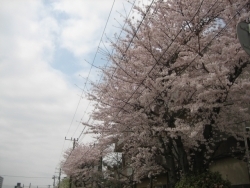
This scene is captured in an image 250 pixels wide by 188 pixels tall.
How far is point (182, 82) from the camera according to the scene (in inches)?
336

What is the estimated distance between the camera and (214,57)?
8.48m

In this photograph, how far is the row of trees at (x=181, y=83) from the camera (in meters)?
8.57

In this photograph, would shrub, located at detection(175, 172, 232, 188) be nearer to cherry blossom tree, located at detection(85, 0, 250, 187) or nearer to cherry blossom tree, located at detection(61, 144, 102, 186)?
cherry blossom tree, located at detection(85, 0, 250, 187)

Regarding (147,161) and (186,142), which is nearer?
(186,142)

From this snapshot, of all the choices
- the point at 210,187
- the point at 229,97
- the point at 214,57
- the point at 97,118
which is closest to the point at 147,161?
the point at 97,118

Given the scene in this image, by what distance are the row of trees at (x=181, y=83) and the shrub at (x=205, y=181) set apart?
27.2 inches

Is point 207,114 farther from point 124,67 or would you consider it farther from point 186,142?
point 124,67

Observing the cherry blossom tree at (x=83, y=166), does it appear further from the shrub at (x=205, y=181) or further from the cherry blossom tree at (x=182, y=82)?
the shrub at (x=205, y=181)

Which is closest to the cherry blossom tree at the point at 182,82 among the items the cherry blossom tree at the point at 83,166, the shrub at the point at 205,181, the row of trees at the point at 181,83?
the row of trees at the point at 181,83

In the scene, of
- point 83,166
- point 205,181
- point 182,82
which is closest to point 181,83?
point 182,82

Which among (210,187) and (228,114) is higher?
(228,114)

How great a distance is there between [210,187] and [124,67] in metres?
5.70

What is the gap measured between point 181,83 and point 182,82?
52 millimetres

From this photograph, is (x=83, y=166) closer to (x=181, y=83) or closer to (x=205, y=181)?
(x=205, y=181)
